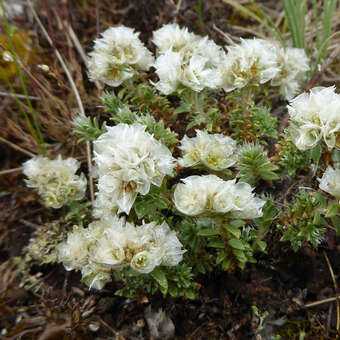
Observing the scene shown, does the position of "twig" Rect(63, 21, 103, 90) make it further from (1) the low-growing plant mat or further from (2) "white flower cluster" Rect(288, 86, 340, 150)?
(2) "white flower cluster" Rect(288, 86, 340, 150)

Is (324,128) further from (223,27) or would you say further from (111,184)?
(223,27)

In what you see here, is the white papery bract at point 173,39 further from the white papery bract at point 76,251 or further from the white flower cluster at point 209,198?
the white papery bract at point 76,251

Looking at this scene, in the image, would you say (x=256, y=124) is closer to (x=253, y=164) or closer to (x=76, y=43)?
(x=253, y=164)

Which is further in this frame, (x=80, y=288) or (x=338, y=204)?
(x=80, y=288)

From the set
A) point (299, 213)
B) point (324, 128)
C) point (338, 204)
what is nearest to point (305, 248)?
point (299, 213)

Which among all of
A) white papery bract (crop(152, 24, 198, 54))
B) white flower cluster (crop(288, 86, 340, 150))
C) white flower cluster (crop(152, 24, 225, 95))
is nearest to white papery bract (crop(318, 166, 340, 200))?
white flower cluster (crop(288, 86, 340, 150))

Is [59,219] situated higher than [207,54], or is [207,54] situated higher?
[207,54]

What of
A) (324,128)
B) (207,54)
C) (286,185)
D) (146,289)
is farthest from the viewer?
(286,185)
